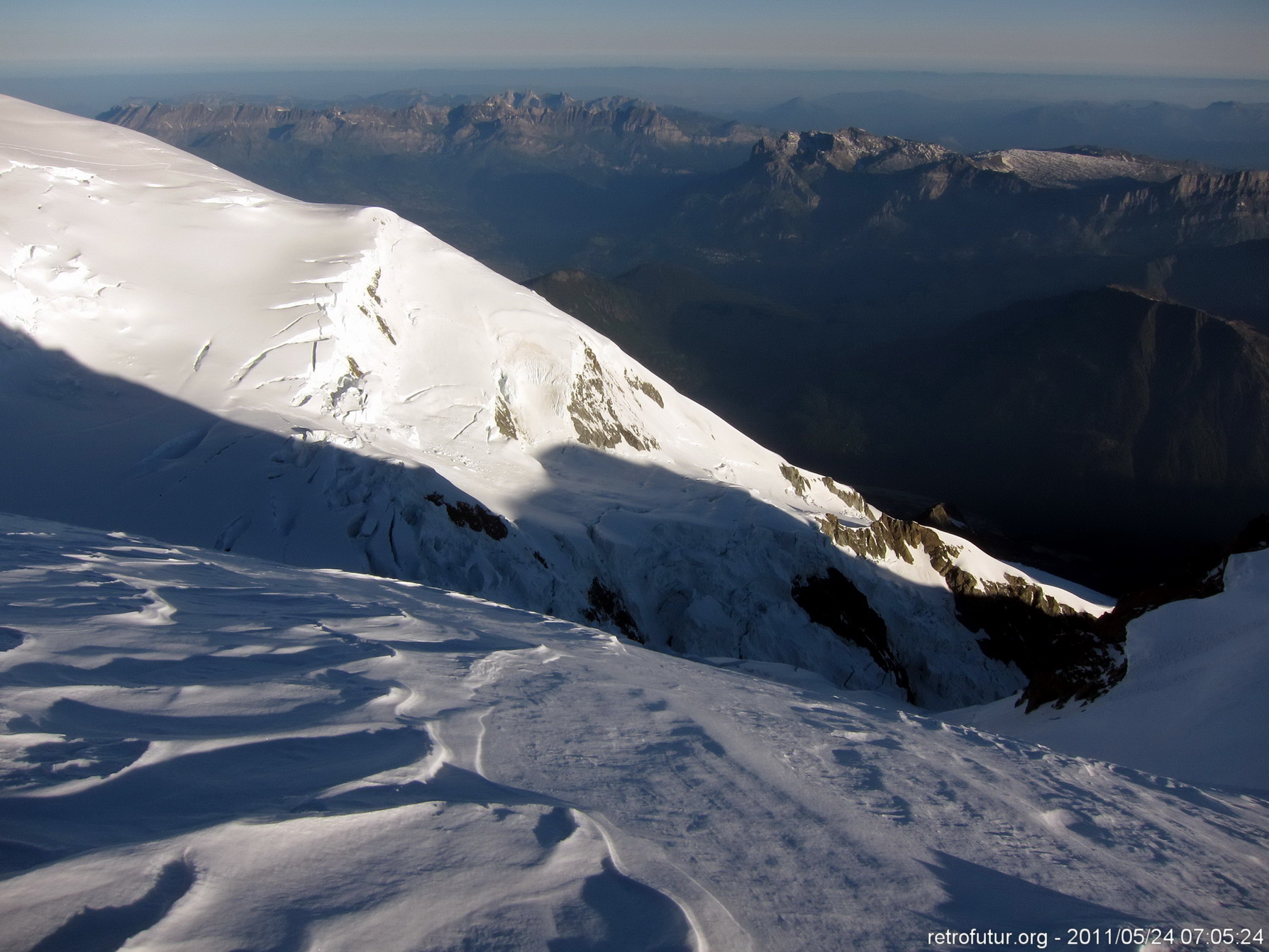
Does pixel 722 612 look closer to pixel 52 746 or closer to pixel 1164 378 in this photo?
pixel 52 746

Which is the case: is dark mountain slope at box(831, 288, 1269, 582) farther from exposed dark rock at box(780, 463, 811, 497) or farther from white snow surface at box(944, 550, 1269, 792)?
white snow surface at box(944, 550, 1269, 792)

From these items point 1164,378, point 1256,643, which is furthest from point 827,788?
point 1164,378

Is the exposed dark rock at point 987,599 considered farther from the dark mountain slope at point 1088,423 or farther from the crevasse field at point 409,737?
the dark mountain slope at point 1088,423

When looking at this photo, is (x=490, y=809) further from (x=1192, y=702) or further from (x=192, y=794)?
(x=1192, y=702)

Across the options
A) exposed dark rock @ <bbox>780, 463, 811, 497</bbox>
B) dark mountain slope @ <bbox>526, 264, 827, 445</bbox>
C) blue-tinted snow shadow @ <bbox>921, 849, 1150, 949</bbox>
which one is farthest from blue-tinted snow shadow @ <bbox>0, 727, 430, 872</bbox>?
dark mountain slope @ <bbox>526, 264, 827, 445</bbox>

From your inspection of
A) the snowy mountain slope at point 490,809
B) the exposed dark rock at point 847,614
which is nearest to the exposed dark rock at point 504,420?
the exposed dark rock at point 847,614

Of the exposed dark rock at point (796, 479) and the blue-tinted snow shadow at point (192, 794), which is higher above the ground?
the blue-tinted snow shadow at point (192, 794)
